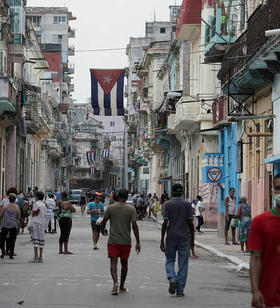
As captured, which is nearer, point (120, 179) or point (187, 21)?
point (187, 21)

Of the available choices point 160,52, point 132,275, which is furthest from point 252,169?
point 160,52

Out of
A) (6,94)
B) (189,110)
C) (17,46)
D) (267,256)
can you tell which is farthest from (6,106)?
(267,256)

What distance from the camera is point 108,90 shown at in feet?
129

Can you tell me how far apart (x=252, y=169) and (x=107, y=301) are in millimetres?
15563

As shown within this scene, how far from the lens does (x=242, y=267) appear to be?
1808 cm

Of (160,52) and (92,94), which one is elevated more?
(160,52)

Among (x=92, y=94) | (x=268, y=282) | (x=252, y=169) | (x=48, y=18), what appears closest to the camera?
(x=268, y=282)

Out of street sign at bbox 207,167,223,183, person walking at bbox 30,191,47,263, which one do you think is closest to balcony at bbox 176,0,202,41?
street sign at bbox 207,167,223,183

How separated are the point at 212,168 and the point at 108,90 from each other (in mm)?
10463

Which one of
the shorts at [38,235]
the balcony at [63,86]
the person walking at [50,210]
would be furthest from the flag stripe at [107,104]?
the balcony at [63,86]

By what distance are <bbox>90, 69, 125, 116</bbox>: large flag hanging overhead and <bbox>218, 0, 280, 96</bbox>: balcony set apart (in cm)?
1156

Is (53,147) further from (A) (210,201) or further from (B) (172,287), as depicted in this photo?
(B) (172,287)

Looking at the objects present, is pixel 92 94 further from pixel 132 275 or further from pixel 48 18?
pixel 48 18

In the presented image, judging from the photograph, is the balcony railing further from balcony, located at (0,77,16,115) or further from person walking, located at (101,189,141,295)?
balcony, located at (0,77,16,115)
